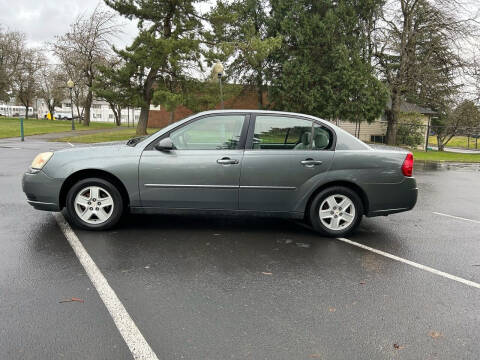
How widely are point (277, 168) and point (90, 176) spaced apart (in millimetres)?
2425

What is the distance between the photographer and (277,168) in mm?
5012

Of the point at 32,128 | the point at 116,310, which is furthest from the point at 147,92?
the point at 116,310

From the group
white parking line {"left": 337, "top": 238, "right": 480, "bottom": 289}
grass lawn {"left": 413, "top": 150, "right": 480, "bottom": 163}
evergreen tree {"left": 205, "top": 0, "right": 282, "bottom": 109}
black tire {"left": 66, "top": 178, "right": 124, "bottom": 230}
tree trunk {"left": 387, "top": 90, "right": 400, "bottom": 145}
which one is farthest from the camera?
tree trunk {"left": 387, "top": 90, "right": 400, "bottom": 145}

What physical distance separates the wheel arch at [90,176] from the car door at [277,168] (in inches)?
60.6

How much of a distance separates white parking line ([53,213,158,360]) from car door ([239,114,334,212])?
6.50 ft

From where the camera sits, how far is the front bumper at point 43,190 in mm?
4973

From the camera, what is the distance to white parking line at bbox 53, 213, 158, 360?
2.55 meters

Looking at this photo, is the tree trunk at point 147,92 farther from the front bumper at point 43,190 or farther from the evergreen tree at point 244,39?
the front bumper at point 43,190

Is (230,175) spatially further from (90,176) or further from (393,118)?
(393,118)

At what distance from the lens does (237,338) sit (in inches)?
107

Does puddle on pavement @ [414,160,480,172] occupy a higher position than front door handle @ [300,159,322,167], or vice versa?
front door handle @ [300,159,322,167]

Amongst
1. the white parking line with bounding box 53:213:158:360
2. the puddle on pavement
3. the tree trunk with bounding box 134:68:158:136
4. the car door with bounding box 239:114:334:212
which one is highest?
the tree trunk with bounding box 134:68:158:136

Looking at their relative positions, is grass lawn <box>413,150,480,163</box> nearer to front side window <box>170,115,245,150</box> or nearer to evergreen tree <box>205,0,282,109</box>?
evergreen tree <box>205,0,282,109</box>

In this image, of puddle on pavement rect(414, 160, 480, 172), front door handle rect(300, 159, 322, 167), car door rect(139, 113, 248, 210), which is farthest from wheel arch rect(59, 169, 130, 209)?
puddle on pavement rect(414, 160, 480, 172)
